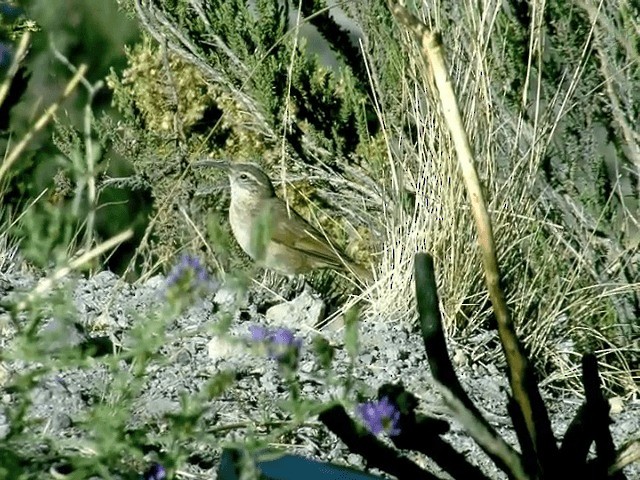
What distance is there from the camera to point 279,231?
272 inches

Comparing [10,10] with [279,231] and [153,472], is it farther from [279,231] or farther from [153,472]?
[279,231]

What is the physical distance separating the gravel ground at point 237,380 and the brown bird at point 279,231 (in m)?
0.98

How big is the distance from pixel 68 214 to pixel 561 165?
4072 millimetres

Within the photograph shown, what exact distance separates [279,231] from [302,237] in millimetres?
206

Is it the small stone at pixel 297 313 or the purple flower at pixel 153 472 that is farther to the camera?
the small stone at pixel 297 313

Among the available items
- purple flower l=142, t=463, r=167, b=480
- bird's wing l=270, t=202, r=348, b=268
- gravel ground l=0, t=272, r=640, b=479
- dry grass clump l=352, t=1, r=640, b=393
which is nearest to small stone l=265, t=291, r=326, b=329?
gravel ground l=0, t=272, r=640, b=479

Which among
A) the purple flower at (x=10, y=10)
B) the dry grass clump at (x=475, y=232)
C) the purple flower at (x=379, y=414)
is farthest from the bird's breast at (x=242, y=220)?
the purple flower at (x=379, y=414)

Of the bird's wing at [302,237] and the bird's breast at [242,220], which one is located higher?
the bird's wing at [302,237]

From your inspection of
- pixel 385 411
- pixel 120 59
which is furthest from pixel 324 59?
pixel 385 411

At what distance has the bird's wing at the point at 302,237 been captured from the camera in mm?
6543

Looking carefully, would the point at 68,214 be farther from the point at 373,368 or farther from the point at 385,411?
the point at 373,368

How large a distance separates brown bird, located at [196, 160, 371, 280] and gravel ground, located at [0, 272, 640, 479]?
3.22 feet

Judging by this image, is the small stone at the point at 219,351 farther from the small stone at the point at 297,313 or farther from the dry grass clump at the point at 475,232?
the dry grass clump at the point at 475,232

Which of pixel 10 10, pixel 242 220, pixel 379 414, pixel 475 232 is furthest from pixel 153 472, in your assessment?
pixel 242 220
